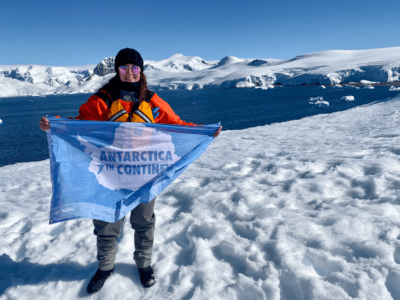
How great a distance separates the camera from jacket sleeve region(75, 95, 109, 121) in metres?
2.30

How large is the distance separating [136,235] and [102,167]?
0.77 m

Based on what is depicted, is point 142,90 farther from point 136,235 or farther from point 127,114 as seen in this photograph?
point 136,235

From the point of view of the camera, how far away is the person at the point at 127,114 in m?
2.29

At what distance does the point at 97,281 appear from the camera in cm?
245

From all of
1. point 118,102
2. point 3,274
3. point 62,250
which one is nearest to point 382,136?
point 118,102

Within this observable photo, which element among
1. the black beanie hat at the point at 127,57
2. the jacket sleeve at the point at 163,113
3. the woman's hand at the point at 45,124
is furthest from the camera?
the jacket sleeve at the point at 163,113

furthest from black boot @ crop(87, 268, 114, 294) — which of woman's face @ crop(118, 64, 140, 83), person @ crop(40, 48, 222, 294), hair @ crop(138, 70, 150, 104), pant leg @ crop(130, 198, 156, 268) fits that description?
woman's face @ crop(118, 64, 140, 83)

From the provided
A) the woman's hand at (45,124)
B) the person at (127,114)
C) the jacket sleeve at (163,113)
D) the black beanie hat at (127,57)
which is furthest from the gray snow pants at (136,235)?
the black beanie hat at (127,57)

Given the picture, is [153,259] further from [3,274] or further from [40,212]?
[40,212]

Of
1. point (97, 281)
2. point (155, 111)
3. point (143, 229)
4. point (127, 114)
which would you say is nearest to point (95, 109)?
point (127, 114)

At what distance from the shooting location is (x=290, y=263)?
2395 mm

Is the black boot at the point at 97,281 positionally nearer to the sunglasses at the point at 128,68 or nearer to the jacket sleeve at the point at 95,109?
the jacket sleeve at the point at 95,109

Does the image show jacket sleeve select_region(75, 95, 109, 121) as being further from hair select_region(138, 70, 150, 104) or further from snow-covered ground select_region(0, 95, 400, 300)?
snow-covered ground select_region(0, 95, 400, 300)

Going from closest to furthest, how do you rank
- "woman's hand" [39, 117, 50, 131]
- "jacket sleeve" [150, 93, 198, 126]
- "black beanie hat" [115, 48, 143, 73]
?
"black beanie hat" [115, 48, 143, 73] < "woman's hand" [39, 117, 50, 131] < "jacket sleeve" [150, 93, 198, 126]
